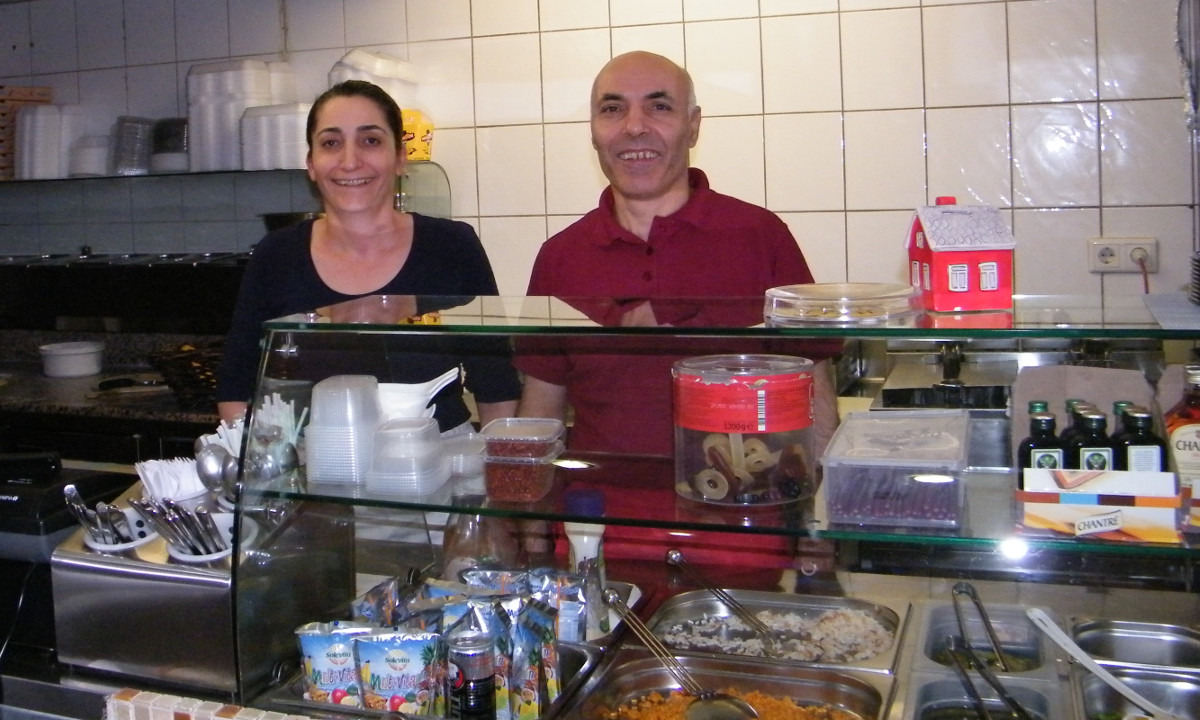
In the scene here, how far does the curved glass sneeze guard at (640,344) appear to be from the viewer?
46.7 inches

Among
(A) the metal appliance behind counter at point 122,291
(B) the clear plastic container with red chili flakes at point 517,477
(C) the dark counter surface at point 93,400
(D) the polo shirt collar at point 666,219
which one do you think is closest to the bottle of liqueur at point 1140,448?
(B) the clear plastic container with red chili flakes at point 517,477

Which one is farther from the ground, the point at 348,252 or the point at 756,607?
the point at 348,252

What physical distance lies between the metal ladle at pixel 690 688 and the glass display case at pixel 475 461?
0.18 metres

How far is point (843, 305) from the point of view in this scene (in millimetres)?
1260

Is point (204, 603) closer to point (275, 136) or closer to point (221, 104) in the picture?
point (275, 136)

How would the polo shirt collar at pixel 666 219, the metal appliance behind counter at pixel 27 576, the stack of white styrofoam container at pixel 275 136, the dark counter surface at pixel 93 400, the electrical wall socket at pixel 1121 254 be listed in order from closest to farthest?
the metal appliance behind counter at pixel 27 576
the polo shirt collar at pixel 666 219
the electrical wall socket at pixel 1121 254
the dark counter surface at pixel 93 400
the stack of white styrofoam container at pixel 275 136

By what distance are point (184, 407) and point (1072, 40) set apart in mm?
2819

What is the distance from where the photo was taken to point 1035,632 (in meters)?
1.45

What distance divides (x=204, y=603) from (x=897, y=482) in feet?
2.94

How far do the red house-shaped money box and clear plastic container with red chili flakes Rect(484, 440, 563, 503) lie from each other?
20.4 inches

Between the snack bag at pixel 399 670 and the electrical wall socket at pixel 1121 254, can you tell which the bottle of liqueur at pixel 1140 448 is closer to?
the snack bag at pixel 399 670

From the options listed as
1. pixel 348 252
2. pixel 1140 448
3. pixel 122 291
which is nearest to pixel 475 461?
pixel 1140 448

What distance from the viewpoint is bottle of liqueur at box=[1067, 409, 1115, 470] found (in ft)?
3.76

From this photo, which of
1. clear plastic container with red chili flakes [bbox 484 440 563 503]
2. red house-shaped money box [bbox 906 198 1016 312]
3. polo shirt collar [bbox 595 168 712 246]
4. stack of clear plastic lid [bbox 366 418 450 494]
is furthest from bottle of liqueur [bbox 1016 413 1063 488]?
polo shirt collar [bbox 595 168 712 246]
